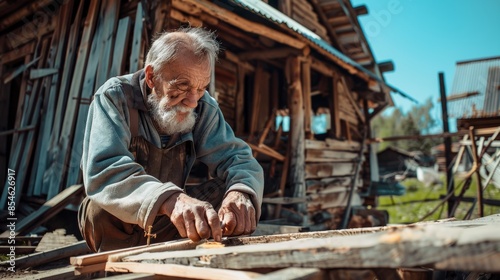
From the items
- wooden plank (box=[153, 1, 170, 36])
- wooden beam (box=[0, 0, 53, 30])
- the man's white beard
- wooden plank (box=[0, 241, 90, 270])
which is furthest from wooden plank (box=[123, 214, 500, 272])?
wooden beam (box=[0, 0, 53, 30])

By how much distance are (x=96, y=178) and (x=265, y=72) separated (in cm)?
629

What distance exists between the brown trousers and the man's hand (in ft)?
1.22

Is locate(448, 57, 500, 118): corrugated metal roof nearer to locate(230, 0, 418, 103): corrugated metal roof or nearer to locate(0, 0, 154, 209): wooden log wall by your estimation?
locate(230, 0, 418, 103): corrugated metal roof

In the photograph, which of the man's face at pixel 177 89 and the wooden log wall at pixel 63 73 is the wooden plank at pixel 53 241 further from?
the man's face at pixel 177 89

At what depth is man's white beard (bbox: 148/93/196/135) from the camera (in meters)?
2.10

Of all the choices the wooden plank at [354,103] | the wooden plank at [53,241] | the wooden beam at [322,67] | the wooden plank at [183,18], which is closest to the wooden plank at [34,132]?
the wooden plank at [53,241]

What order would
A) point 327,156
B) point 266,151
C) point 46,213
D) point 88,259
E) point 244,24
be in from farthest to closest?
1. point 327,156
2. point 266,151
3. point 244,24
4. point 46,213
5. point 88,259

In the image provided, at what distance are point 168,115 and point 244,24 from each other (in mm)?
2963

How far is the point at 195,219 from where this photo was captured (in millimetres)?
1421

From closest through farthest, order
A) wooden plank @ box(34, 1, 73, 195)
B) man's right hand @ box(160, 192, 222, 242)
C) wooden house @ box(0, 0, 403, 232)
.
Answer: man's right hand @ box(160, 192, 222, 242) < wooden house @ box(0, 0, 403, 232) < wooden plank @ box(34, 1, 73, 195)

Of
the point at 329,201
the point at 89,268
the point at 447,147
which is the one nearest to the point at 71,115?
A: the point at 89,268

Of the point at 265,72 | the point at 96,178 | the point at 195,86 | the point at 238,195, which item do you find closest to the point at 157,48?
the point at 195,86

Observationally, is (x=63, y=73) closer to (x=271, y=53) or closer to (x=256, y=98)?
(x=271, y=53)

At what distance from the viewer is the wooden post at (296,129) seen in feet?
18.7
